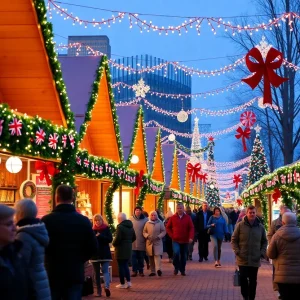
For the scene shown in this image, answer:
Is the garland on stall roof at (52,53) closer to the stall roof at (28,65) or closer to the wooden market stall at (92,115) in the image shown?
the stall roof at (28,65)

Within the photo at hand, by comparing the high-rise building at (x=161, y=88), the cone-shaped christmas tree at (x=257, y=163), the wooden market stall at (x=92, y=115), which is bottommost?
the wooden market stall at (x=92, y=115)

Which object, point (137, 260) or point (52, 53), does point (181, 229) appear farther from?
point (52, 53)

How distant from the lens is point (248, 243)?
11.2 metres

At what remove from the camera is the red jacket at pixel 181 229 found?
17.8 m

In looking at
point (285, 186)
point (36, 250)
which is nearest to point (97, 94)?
point (285, 186)

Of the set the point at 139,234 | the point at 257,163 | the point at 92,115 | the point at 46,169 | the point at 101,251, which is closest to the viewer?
the point at 46,169

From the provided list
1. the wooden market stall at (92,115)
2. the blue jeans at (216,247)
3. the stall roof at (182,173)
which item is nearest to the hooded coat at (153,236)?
the wooden market stall at (92,115)

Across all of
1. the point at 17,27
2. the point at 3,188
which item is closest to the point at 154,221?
the point at 3,188

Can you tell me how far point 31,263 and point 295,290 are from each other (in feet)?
12.7

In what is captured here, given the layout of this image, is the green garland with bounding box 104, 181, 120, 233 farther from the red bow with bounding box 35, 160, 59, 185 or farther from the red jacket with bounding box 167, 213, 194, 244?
the red bow with bounding box 35, 160, 59, 185

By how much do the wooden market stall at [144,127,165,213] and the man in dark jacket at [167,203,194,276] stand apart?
12.4m

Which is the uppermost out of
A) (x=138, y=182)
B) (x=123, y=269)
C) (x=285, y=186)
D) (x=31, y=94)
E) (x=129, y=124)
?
(x=129, y=124)

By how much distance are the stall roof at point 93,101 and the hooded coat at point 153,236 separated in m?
2.96

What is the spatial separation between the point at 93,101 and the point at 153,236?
367 centimetres
